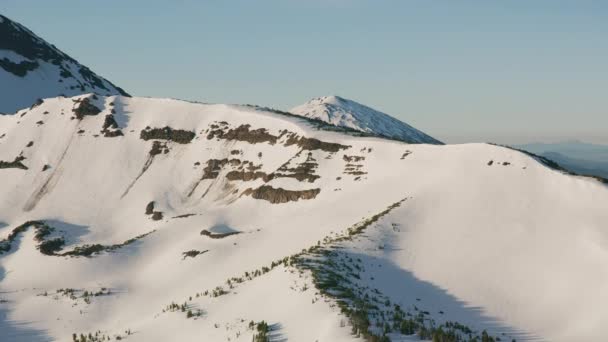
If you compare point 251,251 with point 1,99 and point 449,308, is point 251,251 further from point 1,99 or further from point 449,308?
point 1,99

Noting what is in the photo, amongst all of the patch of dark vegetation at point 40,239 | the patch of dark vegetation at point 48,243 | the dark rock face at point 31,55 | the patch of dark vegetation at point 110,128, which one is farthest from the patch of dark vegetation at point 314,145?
the dark rock face at point 31,55

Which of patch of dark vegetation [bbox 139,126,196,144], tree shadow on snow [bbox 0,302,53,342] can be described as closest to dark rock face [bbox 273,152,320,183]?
patch of dark vegetation [bbox 139,126,196,144]

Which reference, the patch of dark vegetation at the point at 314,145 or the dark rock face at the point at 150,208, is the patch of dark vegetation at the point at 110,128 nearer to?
the dark rock face at the point at 150,208

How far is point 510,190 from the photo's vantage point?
1889 inches

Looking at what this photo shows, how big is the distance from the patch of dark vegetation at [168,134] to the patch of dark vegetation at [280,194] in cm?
2817

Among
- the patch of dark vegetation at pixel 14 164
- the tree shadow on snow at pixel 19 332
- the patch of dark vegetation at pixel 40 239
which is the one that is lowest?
the tree shadow on snow at pixel 19 332

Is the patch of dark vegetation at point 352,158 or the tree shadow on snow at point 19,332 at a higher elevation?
the patch of dark vegetation at point 352,158

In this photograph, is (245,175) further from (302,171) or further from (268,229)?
(268,229)

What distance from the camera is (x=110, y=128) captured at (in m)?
102

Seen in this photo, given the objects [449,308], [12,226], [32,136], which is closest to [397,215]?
[449,308]

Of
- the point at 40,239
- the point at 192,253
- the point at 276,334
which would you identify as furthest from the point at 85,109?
the point at 276,334

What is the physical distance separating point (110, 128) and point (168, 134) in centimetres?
1388

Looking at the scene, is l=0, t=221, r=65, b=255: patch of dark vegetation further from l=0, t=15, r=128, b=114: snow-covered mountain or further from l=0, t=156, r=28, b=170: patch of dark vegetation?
l=0, t=15, r=128, b=114: snow-covered mountain

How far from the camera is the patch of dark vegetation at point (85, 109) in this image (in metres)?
106
